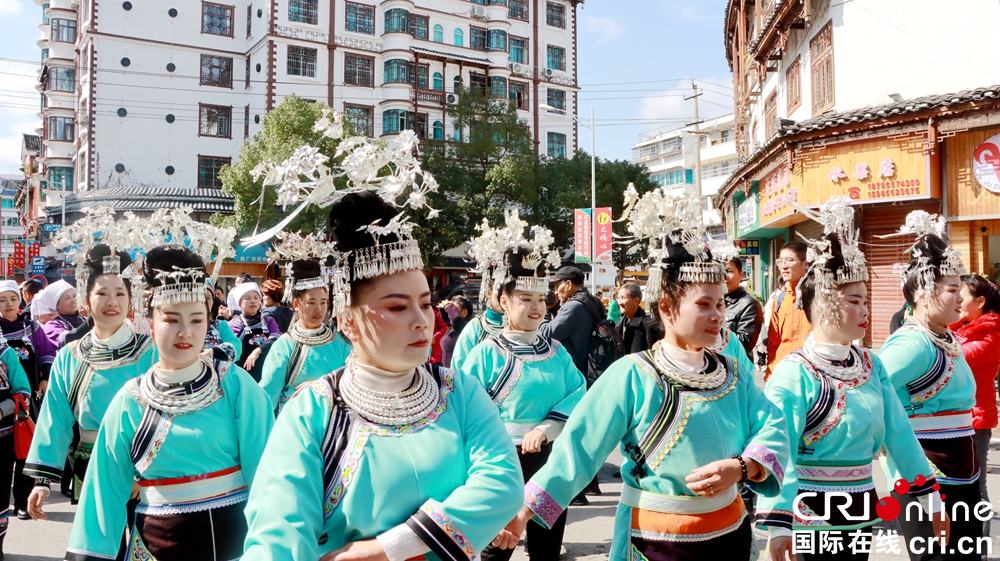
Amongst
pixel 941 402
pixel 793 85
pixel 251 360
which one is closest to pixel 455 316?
pixel 251 360

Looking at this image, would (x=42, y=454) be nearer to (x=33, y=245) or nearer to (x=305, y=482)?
(x=305, y=482)

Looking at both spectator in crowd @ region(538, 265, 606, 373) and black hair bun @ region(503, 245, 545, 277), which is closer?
black hair bun @ region(503, 245, 545, 277)

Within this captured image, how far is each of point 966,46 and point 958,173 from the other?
8.27 feet

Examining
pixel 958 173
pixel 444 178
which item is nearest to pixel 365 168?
pixel 958 173

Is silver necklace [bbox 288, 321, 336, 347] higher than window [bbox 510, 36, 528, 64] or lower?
lower

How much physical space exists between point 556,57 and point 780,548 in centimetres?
4459

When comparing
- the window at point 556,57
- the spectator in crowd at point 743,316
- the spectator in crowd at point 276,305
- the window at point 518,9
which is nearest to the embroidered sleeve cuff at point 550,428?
the spectator in crowd at point 743,316

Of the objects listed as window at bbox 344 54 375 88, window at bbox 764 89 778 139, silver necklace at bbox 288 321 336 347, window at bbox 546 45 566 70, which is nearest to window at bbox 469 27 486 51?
window at bbox 546 45 566 70

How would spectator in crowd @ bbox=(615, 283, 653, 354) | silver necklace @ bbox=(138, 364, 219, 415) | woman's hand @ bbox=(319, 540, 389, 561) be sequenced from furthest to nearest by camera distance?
1. spectator in crowd @ bbox=(615, 283, 653, 354)
2. silver necklace @ bbox=(138, 364, 219, 415)
3. woman's hand @ bbox=(319, 540, 389, 561)

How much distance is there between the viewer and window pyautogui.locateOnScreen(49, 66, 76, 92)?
40.8m

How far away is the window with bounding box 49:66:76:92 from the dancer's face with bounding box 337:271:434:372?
46.2m

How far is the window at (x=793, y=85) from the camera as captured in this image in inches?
703

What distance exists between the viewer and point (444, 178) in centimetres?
3200

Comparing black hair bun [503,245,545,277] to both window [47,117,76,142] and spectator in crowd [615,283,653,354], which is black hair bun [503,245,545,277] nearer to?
Answer: spectator in crowd [615,283,653,354]
